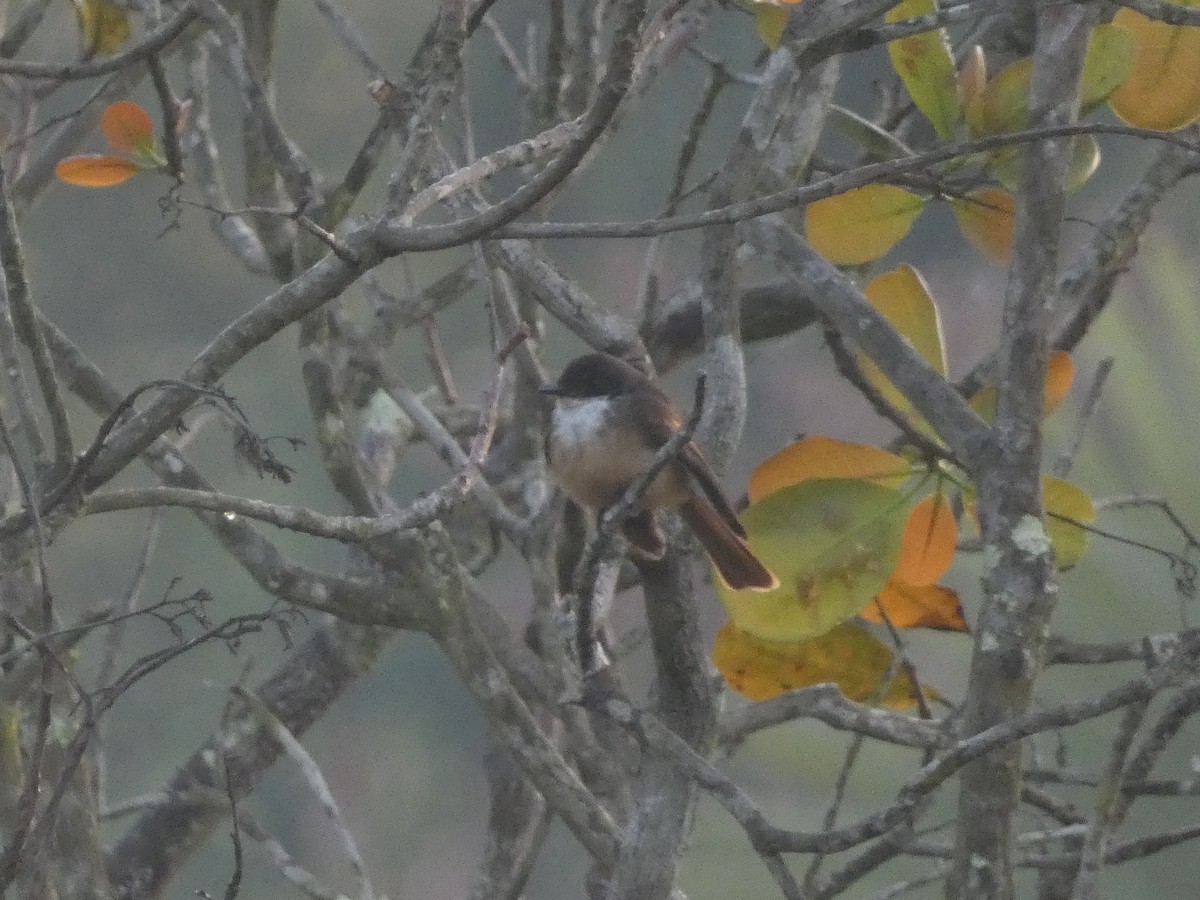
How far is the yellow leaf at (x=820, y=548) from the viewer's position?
1.53m

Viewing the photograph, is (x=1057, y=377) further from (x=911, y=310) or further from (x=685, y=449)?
(x=685, y=449)

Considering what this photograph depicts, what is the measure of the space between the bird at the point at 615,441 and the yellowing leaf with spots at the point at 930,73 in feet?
1.44

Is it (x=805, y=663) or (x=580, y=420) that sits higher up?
(x=580, y=420)

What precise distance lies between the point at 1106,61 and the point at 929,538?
47 cm

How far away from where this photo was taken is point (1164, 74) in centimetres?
158

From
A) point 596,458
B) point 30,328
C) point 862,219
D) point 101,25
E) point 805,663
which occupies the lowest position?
point 30,328

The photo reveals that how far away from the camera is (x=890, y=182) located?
1603 mm

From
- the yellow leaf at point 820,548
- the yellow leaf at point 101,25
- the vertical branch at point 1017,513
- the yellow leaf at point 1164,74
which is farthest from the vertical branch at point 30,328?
the yellow leaf at point 1164,74

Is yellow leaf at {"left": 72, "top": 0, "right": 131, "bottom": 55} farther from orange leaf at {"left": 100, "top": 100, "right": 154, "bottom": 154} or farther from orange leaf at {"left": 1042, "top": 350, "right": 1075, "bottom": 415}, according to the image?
orange leaf at {"left": 1042, "top": 350, "right": 1075, "bottom": 415}

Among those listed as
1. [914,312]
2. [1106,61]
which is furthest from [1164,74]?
[914,312]

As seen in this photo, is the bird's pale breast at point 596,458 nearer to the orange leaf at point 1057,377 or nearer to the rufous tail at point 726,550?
the rufous tail at point 726,550

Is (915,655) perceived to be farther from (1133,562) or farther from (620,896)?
(620,896)

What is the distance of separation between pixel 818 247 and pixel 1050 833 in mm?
642

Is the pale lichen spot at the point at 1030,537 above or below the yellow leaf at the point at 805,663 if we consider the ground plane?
below
